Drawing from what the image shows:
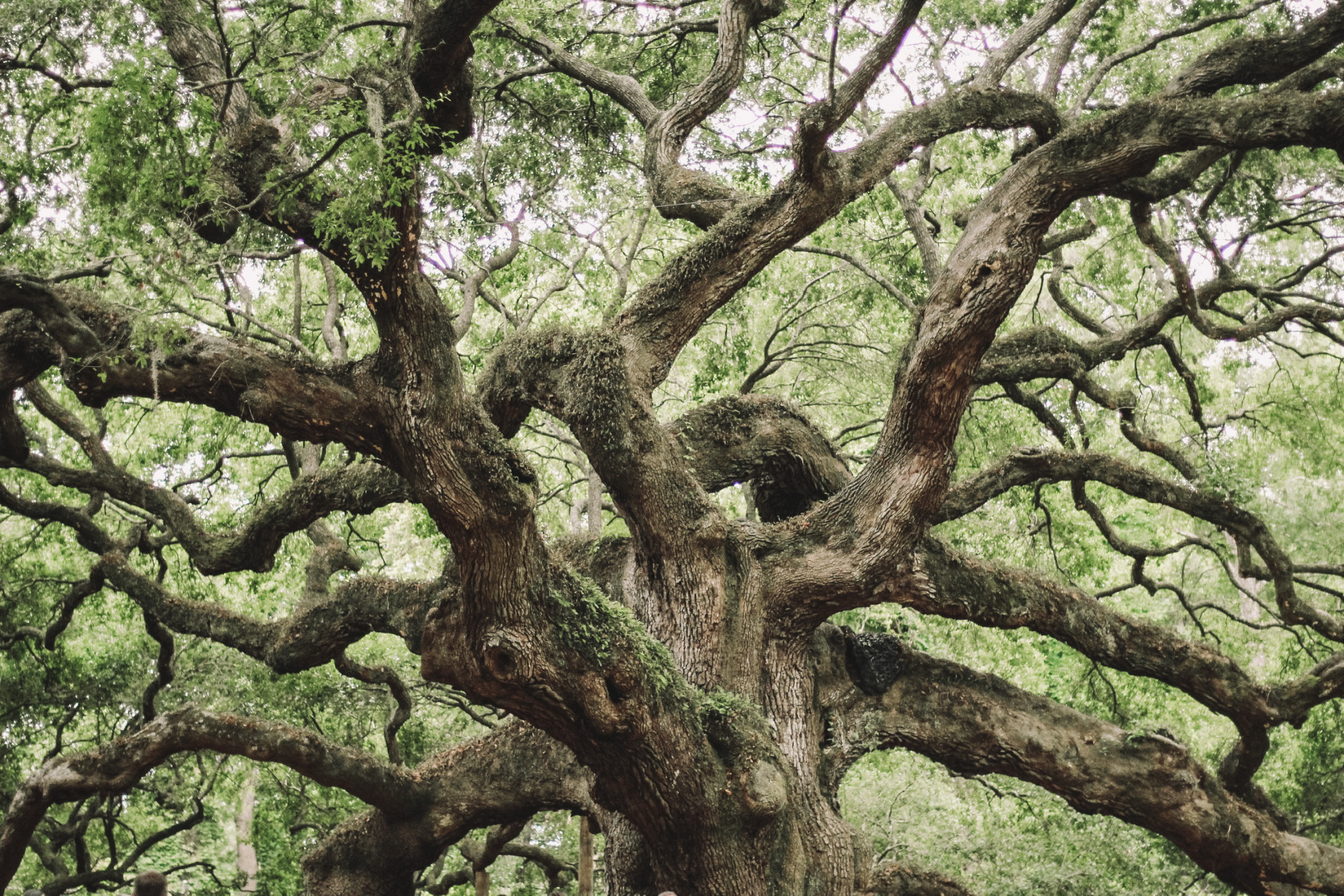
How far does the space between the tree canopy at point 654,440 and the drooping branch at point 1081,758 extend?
4cm

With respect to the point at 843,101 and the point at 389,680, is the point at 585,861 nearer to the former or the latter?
the point at 389,680

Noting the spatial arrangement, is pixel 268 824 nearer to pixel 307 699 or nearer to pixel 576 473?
pixel 307 699

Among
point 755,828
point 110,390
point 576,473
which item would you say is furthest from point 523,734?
point 576,473

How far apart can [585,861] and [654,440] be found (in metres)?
5.43

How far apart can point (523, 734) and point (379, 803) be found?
3.73 ft

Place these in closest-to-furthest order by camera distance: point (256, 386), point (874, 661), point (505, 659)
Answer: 1. point (505, 659)
2. point (256, 386)
3. point (874, 661)

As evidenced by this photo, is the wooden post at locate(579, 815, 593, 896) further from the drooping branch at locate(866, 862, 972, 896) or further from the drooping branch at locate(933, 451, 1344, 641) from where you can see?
the drooping branch at locate(933, 451, 1344, 641)

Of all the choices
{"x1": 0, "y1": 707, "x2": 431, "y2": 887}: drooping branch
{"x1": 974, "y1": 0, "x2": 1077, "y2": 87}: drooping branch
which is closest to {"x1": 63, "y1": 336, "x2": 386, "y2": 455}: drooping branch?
{"x1": 0, "y1": 707, "x2": 431, "y2": 887}: drooping branch

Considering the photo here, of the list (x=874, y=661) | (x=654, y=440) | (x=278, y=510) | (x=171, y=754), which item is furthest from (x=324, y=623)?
(x=874, y=661)

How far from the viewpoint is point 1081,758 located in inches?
304

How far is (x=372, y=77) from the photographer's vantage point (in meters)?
5.30

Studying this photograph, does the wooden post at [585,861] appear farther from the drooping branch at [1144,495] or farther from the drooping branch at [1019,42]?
the drooping branch at [1019,42]

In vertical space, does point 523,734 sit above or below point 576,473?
below

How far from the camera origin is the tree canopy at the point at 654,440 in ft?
17.5
